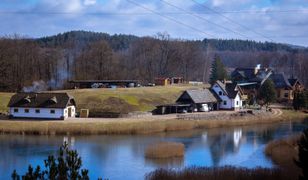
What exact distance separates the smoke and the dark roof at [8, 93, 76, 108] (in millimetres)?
16643

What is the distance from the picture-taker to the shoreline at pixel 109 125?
127 feet

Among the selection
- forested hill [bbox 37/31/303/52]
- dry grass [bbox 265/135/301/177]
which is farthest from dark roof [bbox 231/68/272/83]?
forested hill [bbox 37/31/303/52]

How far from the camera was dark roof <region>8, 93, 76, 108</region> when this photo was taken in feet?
146

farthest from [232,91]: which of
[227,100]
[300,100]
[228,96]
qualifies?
[300,100]

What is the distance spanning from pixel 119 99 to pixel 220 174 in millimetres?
31731

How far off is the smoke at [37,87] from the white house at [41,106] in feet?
55.4

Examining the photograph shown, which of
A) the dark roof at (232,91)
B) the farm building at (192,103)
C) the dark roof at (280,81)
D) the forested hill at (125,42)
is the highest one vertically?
the forested hill at (125,42)

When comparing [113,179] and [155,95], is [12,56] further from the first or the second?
[113,179]

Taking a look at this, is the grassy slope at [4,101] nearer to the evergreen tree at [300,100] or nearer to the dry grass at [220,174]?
the dry grass at [220,174]

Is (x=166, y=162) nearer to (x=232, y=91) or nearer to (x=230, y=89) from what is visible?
(x=232, y=91)

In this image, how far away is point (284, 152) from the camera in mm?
29938

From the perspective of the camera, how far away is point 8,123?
40375 millimetres

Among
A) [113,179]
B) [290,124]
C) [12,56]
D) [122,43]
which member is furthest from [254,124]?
[122,43]

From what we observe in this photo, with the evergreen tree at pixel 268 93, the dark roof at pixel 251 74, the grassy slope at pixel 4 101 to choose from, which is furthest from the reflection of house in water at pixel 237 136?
the dark roof at pixel 251 74
